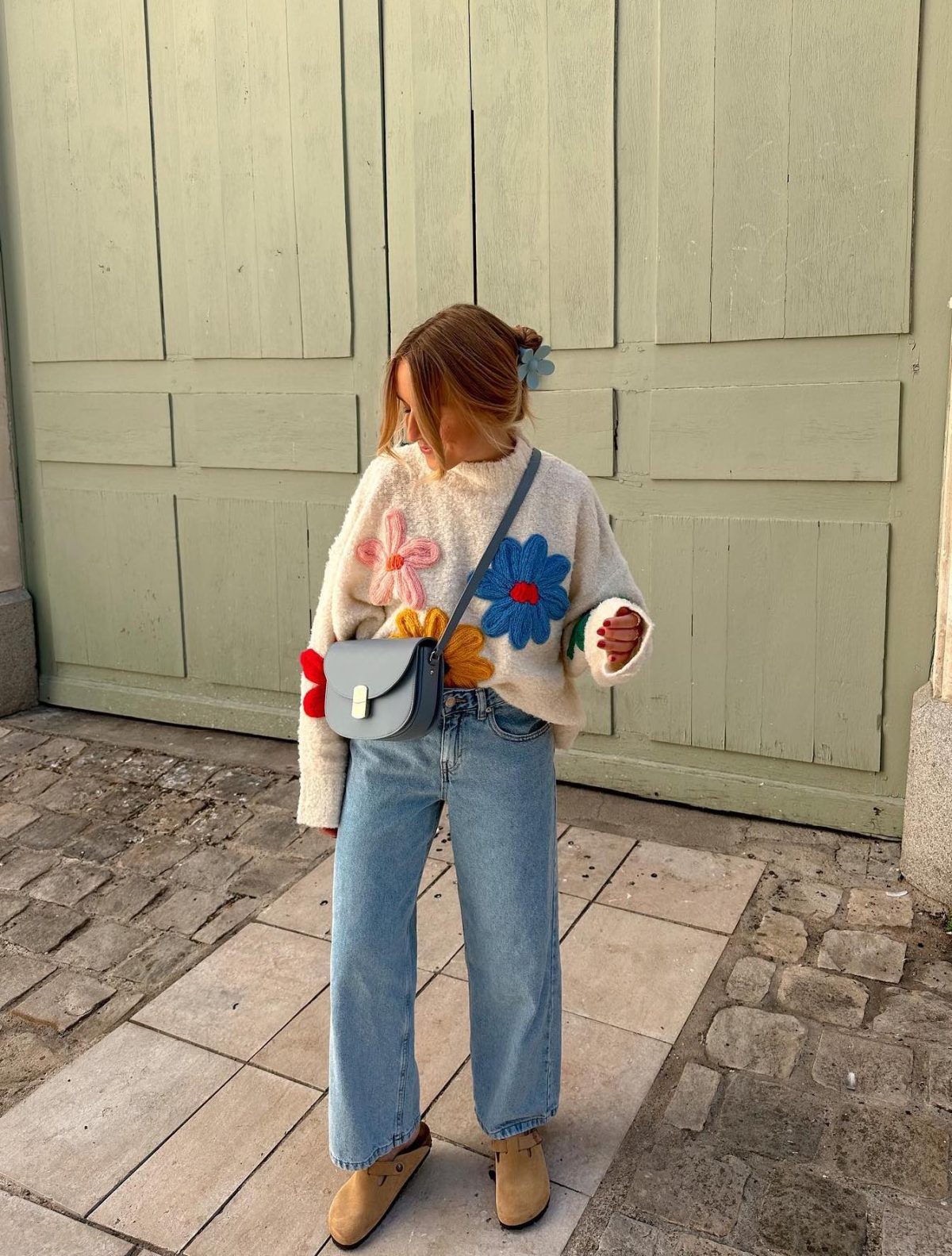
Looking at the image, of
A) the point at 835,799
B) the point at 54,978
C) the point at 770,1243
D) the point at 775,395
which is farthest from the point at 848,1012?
the point at 54,978

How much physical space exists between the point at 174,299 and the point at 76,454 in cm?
89

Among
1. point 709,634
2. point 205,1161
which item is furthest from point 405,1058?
point 709,634

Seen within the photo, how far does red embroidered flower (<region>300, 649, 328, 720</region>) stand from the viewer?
2.18 metres

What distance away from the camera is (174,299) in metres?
4.89

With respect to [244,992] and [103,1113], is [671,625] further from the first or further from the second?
[103,1113]

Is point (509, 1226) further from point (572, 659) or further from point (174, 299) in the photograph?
point (174, 299)

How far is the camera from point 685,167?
378 centimetres

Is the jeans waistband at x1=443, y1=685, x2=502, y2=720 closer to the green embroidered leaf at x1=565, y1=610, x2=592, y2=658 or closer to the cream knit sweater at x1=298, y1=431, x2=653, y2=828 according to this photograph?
the cream knit sweater at x1=298, y1=431, x2=653, y2=828

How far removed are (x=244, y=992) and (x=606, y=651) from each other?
65.9 inches

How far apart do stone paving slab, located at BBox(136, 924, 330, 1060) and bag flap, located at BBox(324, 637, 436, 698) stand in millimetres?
1264

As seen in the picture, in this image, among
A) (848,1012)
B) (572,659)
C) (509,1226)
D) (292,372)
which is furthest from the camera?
(292,372)

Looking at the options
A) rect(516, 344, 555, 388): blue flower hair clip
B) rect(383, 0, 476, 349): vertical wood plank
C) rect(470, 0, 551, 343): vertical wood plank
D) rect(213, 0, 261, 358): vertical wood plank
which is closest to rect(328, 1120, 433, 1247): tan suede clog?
rect(516, 344, 555, 388): blue flower hair clip

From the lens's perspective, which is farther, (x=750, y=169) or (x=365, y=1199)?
(x=750, y=169)

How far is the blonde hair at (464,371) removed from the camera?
198cm
